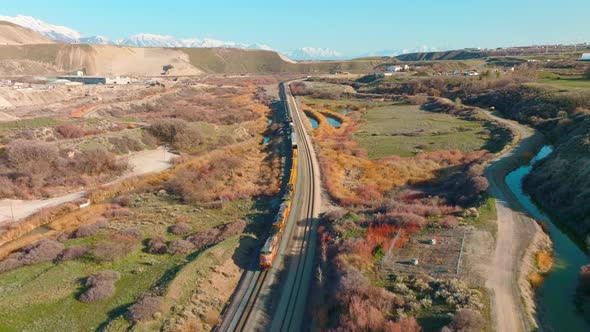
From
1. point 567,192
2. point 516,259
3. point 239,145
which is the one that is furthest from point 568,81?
point 516,259

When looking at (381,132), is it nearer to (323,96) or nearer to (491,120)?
(491,120)

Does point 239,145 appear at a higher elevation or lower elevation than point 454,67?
lower

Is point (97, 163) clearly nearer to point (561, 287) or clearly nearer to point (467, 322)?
point (467, 322)

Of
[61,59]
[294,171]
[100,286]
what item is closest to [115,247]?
[100,286]

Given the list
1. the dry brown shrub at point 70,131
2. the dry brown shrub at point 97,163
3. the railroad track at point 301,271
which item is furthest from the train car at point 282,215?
the dry brown shrub at point 70,131

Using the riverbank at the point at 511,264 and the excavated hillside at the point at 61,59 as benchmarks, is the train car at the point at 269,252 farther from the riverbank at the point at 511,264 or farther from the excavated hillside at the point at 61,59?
the excavated hillside at the point at 61,59

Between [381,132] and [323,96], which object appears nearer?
[381,132]

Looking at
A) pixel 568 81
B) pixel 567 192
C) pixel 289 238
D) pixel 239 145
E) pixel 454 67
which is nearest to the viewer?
pixel 289 238
